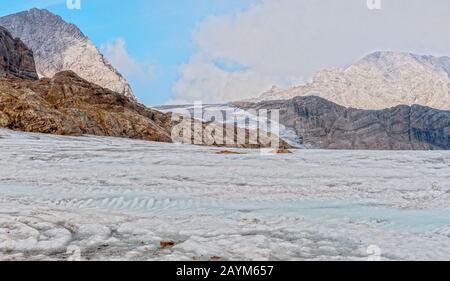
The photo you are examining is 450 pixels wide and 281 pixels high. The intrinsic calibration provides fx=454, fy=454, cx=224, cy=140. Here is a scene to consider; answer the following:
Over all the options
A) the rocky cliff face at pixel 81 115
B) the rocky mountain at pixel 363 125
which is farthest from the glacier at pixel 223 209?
the rocky mountain at pixel 363 125

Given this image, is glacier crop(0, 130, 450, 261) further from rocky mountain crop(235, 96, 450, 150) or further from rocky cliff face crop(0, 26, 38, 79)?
rocky mountain crop(235, 96, 450, 150)

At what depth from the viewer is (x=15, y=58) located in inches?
3711

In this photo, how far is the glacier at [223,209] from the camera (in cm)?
531

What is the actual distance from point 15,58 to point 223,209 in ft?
323

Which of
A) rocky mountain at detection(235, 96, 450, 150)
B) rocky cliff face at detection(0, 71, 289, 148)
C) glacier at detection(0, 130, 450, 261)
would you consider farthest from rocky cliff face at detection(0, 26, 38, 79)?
glacier at detection(0, 130, 450, 261)

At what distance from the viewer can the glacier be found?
5.31 meters

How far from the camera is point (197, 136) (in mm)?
49844

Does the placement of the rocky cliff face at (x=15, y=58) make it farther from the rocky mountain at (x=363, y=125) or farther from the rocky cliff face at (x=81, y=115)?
the rocky mountain at (x=363, y=125)

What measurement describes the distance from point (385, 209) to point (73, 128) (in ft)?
87.2

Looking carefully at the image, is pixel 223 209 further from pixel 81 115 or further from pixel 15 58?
pixel 15 58

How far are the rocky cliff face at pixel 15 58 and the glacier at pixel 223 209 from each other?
275 feet

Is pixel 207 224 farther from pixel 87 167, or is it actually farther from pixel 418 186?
pixel 87 167

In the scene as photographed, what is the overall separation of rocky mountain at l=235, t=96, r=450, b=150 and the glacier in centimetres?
12717

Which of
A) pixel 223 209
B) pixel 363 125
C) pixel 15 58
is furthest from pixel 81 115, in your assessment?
pixel 363 125
